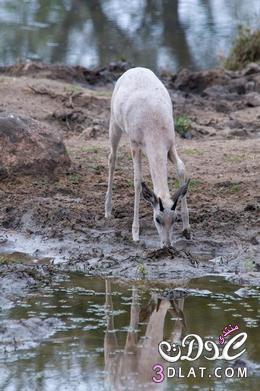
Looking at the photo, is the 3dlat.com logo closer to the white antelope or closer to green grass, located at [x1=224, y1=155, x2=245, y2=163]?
the white antelope

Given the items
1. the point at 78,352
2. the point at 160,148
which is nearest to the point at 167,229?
the point at 160,148

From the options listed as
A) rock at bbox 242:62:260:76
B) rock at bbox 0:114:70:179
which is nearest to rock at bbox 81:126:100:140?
rock at bbox 0:114:70:179

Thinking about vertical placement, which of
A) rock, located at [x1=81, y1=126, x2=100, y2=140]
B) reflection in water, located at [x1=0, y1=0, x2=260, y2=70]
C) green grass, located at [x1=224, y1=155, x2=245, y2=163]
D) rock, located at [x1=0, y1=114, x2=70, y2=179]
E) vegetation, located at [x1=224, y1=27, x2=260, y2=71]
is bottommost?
reflection in water, located at [x1=0, y1=0, x2=260, y2=70]

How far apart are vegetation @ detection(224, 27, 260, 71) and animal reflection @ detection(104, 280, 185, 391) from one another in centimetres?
924

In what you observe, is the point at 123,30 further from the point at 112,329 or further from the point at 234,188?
the point at 112,329

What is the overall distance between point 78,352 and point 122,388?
0.71 metres

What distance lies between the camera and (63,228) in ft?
34.1

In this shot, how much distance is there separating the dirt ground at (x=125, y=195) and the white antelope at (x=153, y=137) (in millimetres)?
299

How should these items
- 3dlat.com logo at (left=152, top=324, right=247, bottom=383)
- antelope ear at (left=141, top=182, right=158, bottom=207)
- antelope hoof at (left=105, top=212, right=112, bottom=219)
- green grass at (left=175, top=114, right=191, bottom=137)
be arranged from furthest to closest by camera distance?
green grass at (left=175, top=114, right=191, bottom=137), antelope hoof at (left=105, top=212, right=112, bottom=219), antelope ear at (left=141, top=182, right=158, bottom=207), 3dlat.com logo at (left=152, top=324, right=247, bottom=383)

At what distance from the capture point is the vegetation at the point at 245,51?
17.5 metres

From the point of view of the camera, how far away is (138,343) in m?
7.55

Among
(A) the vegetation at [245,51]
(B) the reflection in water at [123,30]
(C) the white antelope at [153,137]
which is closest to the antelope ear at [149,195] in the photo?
(C) the white antelope at [153,137]

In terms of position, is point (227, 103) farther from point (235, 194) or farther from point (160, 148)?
point (160, 148)

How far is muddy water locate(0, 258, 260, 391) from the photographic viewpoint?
6.77 metres
